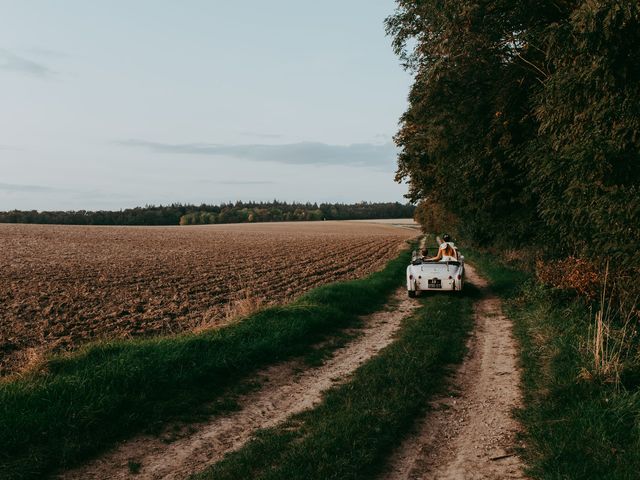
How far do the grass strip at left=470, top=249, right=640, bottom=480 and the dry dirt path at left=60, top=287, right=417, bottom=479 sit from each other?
2.69 meters

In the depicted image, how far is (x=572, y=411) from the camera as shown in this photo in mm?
5633

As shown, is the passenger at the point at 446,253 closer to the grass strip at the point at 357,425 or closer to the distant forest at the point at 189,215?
the grass strip at the point at 357,425

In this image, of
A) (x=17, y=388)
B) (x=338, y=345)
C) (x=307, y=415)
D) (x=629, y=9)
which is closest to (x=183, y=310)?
(x=338, y=345)

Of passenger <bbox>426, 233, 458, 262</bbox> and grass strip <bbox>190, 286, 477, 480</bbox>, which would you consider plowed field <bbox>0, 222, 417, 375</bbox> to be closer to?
grass strip <bbox>190, 286, 477, 480</bbox>

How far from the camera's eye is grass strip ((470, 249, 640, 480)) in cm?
449

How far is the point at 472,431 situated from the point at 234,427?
2758 millimetres

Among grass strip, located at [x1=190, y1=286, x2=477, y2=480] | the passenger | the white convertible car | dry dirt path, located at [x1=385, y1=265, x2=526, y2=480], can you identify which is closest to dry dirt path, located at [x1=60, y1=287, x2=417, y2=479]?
grass strip, located at [x1=190, y1=286, x2=477, y2=480]

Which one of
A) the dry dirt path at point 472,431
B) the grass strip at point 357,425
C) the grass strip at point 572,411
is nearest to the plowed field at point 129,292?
the grass strip at point 357,425

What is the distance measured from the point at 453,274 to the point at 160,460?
438 inches

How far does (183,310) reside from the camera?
13.3 m

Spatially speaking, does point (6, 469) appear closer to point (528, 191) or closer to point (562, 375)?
point (562, 375)

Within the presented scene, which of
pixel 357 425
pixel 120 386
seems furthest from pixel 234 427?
pixel 120 386

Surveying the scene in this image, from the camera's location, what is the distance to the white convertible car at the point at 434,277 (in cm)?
1428

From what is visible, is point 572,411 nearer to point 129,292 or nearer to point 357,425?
point 357,425
